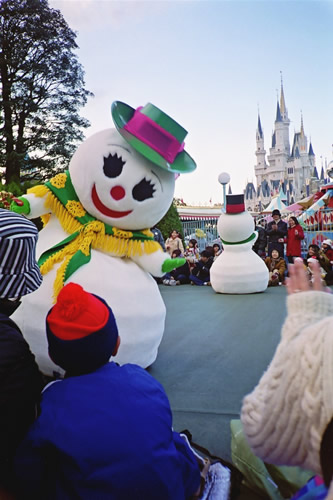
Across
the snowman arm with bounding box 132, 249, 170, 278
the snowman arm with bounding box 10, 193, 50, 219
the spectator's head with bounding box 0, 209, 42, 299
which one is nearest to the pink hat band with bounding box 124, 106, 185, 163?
the snowman arm with bounding box 132, 249, 170, 278

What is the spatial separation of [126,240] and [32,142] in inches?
638

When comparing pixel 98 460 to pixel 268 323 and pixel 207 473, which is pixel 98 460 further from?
pixel 268 323

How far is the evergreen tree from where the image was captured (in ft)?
→ 54.8

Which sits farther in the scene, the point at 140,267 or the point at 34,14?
the point at 34,14

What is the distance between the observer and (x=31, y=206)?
267cm

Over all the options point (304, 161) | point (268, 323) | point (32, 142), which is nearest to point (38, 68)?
point (32, 142)

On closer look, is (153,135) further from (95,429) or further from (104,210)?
(95,429)

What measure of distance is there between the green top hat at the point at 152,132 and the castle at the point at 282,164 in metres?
69.8

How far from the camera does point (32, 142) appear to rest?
57.0 feet

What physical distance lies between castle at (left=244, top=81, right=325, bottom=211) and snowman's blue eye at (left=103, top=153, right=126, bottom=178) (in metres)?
69.9

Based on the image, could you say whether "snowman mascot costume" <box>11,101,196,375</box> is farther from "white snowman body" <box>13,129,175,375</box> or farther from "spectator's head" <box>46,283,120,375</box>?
"spectator's head" <box>46,283,120,375</box>

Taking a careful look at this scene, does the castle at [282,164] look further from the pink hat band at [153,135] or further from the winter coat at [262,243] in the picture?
the pink hat band at [153,135]

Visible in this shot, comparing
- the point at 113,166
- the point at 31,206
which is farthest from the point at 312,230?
the point at 31,206

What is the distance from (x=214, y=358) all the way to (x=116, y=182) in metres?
1.53
